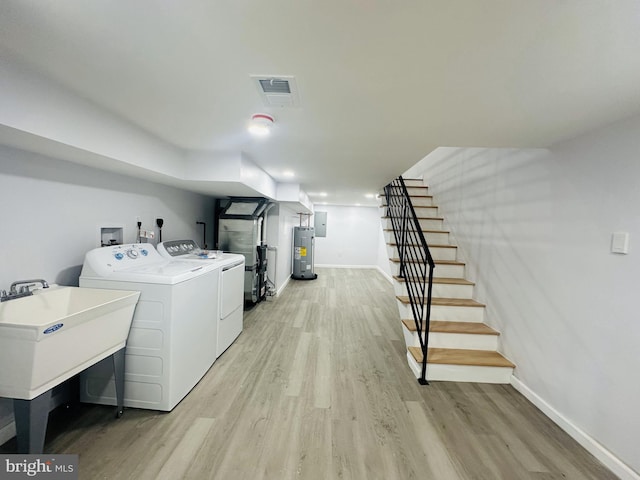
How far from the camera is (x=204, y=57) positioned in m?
1.06

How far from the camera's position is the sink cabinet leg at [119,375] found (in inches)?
67.1

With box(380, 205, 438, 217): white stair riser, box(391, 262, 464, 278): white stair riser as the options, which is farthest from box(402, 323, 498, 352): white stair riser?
box(380, 205, 438, 217): white stair riser

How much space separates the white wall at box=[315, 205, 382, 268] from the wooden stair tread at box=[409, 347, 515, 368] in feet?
19.1

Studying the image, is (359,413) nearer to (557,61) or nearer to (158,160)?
(557,61)

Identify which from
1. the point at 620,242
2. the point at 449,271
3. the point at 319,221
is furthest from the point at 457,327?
the point at 319,221

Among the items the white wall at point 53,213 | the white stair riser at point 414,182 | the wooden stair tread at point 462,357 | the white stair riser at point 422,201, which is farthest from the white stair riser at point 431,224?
the white wall at point 53,213

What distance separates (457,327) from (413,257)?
43.2 inches

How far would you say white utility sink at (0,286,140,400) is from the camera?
113 centimetres

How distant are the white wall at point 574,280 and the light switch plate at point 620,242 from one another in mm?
31

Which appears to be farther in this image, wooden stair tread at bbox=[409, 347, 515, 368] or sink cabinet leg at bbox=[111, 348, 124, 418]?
wooden stair tread at bbox=[409, 347, 515, 368]

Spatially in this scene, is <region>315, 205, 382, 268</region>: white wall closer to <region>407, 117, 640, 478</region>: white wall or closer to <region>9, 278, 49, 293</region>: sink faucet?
<region>407, 117, 640, 478</region>: white wall

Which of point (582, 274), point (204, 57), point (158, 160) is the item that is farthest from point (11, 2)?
point (582, 274)

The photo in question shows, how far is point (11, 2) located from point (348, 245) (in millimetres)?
7768

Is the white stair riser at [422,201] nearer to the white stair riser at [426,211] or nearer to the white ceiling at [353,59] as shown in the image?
the white stair riser at [426,211]
